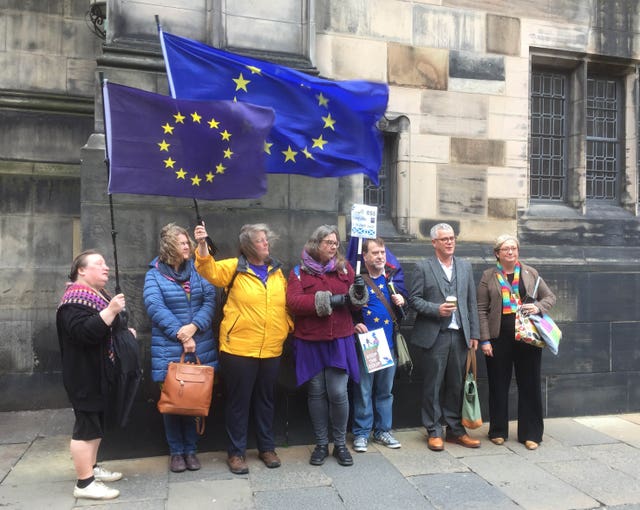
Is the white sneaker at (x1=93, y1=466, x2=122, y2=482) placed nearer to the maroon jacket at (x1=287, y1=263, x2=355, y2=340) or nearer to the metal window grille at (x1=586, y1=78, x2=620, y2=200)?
the maroon jacket at (x1=287, y1=263, x2=355, y2=340)

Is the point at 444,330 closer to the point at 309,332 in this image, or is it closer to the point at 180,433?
the point at 309,332

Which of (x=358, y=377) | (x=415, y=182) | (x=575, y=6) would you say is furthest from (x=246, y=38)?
(x=575, y=6)

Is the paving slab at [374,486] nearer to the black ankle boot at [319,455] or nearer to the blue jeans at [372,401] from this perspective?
the black ankle boot at [319,455]

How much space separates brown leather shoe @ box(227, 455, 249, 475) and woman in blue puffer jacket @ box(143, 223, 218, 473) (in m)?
0.28

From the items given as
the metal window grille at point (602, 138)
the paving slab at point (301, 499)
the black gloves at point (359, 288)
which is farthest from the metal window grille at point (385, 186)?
the paving slab at point (301, 499)

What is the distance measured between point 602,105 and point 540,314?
383 centimetres

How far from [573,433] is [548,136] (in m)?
3.66

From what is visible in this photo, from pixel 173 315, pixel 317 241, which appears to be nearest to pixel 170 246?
pixel 173 315

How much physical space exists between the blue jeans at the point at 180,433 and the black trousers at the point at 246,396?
295 mm

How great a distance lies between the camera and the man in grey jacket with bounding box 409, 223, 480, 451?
17.5ft

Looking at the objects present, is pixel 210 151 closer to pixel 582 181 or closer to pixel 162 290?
pixel 162 290

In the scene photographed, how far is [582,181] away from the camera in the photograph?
7.29m

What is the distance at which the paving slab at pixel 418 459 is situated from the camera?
486 centimetres

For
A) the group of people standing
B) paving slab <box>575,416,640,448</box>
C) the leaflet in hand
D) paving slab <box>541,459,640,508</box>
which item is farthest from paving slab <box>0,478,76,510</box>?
paving slab <box>575,416,640,448</box>
